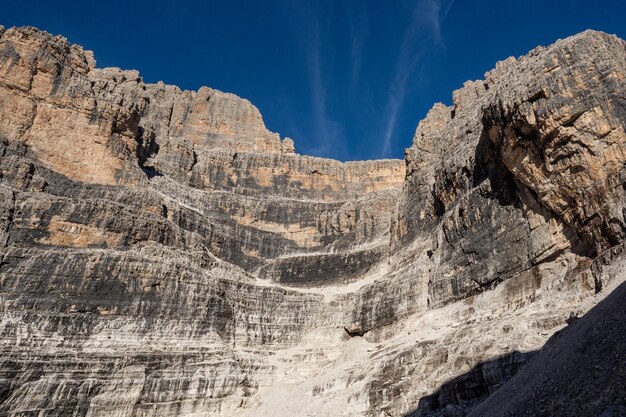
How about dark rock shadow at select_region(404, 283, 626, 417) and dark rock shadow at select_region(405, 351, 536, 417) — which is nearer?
dark rock shadow at select_region(404, 283, 626, 417)

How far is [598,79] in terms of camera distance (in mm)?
31766

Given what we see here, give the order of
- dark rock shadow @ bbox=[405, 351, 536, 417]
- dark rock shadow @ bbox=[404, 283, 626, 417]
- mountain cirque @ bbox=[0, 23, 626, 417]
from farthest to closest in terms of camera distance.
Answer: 1. mountain cirque @ bbox=[0, 23, 626, 417]
2. dark rock shadow @ bbox=[405, 351, 536, 417]
3. dark rock shadow @ bbox=[404, 283, 626, 417]

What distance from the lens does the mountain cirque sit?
90.2ft

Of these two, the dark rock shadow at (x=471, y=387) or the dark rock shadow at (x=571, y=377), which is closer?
the dark rock shadow at (x=571, y=377)

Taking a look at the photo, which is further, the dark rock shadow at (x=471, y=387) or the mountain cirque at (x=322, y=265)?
the mountain cirque at (x=322, y=265)

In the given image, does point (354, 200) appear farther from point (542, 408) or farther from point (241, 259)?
point (542, 408)

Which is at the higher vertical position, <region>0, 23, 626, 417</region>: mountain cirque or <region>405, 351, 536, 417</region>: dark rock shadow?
<region>0, 23, 626, 417</region>: mountain cirque

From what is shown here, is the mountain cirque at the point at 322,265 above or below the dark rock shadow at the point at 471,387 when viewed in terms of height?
above

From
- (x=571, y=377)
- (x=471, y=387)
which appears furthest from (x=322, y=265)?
(x=571, y=377)

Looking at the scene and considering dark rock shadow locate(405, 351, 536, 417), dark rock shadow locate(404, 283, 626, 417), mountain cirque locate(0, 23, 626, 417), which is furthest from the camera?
mountain cirque locate(0, 23, 626, 417)

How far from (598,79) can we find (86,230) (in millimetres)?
49151

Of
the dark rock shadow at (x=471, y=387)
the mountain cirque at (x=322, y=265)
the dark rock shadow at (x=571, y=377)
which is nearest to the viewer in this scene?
the dark rock shadow at (x=571, y=377)

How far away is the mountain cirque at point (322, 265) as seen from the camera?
27484 mm

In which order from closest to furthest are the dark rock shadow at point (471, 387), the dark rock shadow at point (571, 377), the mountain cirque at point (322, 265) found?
the dark rock shadow at point (571, 377), the dark rock shadow at point (471, 387), the mountain cirque at point (322, 265)
